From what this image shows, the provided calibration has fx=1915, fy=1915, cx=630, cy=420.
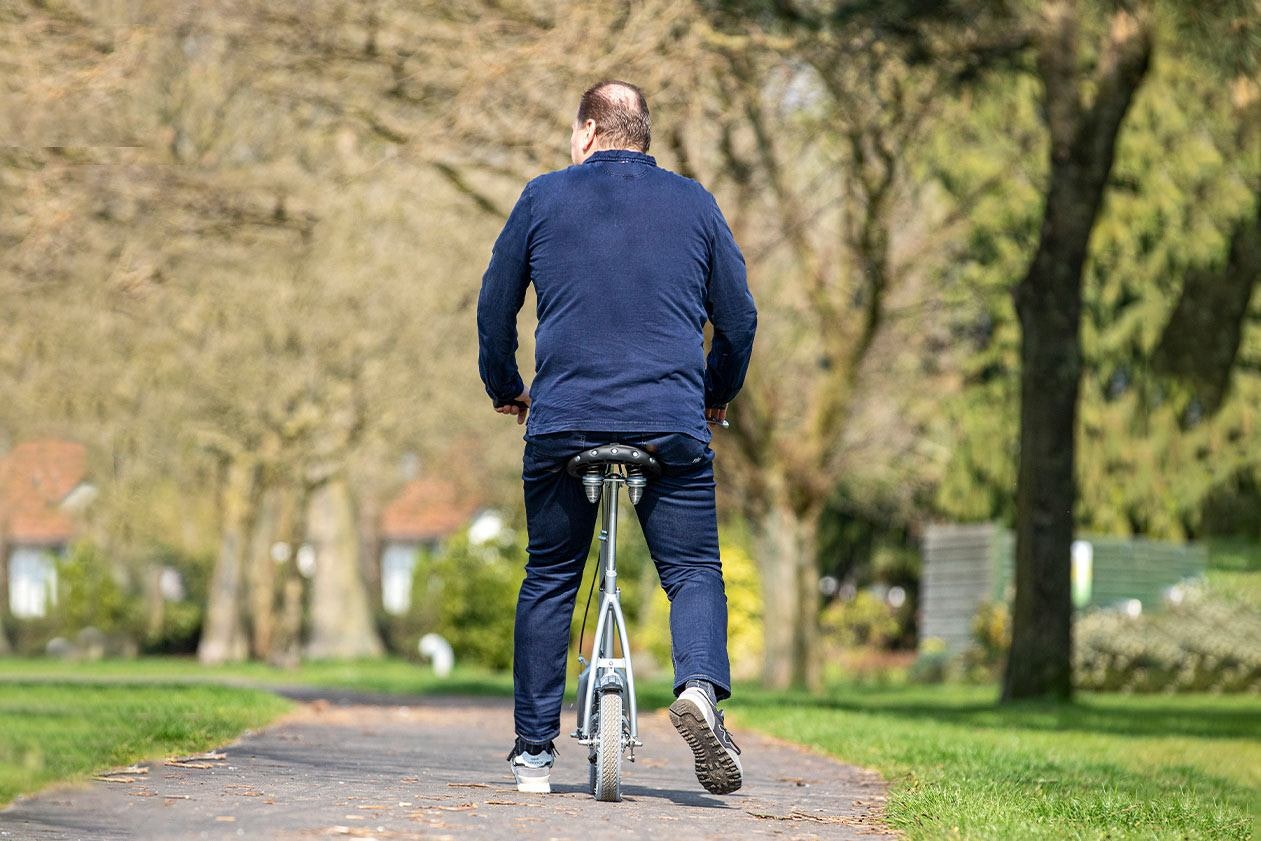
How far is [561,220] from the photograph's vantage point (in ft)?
19.0

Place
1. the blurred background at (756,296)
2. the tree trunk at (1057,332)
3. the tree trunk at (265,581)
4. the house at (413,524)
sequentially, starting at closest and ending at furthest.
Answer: the blurred background at (756,296)
the tree trunk at (1057,332)
the tree trunk at (265,581)
the house at (413,524)

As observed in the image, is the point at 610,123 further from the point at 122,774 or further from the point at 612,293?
the point at 122,774

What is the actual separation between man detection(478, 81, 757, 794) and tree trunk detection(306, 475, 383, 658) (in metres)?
31.6

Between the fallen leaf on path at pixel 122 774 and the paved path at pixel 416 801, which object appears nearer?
the paved path at pixel 416 801

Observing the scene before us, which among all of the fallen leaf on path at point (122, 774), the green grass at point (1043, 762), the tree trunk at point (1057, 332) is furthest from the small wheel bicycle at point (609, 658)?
the tree trunk at point (1057, 332)

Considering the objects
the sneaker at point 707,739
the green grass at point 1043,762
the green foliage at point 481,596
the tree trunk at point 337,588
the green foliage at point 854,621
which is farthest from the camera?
the tree trunk at point 337,588

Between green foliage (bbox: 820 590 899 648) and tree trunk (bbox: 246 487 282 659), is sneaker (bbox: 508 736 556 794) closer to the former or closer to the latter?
tree trunk (bbox: 246 487 282 659)

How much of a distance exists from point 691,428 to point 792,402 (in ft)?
70.2

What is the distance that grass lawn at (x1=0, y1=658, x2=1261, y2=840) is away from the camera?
566 centimetres

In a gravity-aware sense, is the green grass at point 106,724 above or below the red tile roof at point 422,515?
below

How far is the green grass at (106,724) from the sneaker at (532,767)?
1.42 metres

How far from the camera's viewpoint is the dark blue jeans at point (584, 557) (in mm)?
5727

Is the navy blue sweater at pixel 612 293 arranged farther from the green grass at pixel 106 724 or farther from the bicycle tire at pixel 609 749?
the green grass at pixel 106 724

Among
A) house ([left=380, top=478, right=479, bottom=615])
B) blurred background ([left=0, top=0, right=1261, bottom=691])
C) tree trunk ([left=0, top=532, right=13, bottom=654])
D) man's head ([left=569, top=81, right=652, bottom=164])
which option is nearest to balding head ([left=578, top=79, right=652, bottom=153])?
man's head ([left=569, top=81, right=652, bottom=164])
